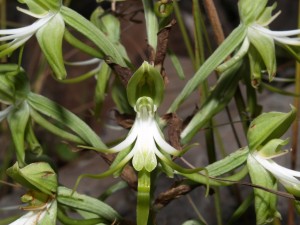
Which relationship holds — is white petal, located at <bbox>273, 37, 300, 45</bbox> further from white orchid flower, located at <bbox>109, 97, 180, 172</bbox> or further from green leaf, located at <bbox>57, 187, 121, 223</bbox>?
green leaf, located at <bbox>57, 187, 121, 223</bbox>

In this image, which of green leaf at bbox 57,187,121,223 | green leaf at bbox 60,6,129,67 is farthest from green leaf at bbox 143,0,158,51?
green leaf at bbox 57,187,121,223

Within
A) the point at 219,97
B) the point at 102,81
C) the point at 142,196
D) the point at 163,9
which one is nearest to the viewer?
the point at 142,196

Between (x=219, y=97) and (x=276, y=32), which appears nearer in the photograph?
(x=276, y=32)

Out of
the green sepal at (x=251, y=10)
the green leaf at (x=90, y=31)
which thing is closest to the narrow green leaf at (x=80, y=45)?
the green leaf at (x=90, y=31)

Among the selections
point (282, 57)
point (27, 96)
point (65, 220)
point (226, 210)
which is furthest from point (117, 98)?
point (282, 57)

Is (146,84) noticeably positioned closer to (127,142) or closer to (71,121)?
(127,142)

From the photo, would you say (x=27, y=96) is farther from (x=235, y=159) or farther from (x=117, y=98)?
(x=235, y=159)

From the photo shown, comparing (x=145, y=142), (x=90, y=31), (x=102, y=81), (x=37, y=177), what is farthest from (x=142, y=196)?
(x=102, y=81)
